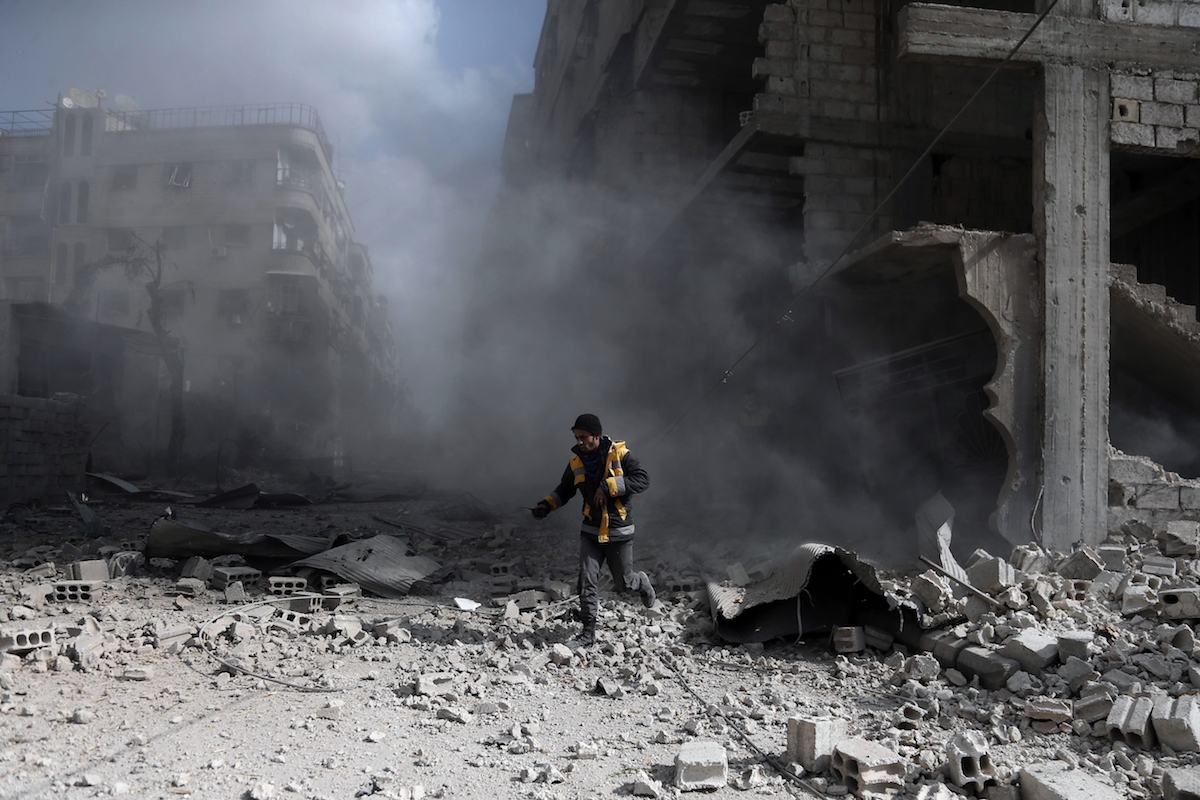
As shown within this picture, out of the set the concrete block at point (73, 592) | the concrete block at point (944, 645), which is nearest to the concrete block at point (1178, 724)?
the concrete block at point (944, 645)

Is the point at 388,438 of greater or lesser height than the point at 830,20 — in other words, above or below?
below

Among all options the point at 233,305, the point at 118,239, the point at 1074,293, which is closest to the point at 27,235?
the point at 118,239

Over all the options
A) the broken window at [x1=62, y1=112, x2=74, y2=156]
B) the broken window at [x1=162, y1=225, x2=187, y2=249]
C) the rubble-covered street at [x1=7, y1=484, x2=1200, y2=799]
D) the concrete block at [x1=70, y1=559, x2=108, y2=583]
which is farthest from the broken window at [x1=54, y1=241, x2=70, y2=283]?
the concrete block at [x1=70, y1=559, x2=108, y2=583]

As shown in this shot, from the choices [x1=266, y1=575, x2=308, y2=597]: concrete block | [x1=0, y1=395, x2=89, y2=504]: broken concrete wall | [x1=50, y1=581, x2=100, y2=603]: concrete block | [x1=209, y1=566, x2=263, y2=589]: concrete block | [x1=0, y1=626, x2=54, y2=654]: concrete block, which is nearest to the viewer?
[x1=0, y1=626, x2=54, y2=654]: concrete block

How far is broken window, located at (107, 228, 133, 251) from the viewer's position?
36.8 m

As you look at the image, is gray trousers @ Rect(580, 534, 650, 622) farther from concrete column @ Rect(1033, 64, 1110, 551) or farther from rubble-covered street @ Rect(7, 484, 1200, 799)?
concrete column @ Rect(1033, 64, 1110, 551)

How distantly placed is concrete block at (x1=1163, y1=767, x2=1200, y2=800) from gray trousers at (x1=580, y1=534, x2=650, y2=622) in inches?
130

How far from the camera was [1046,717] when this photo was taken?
157 inches

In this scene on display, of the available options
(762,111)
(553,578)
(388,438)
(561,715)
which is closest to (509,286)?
(762,111)

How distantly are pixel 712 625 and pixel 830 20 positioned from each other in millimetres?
7679

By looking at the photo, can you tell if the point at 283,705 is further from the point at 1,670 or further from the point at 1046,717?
the point at 1046,717

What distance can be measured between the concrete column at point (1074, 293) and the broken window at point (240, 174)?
3680 cm

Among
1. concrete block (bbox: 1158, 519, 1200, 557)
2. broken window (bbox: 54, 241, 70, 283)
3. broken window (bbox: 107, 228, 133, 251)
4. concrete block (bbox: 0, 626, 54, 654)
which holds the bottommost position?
concrete block (bbox: 0, 626, 54, 654)

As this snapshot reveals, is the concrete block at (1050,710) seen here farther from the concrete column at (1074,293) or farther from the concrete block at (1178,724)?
the concrete column at (1074,293)
